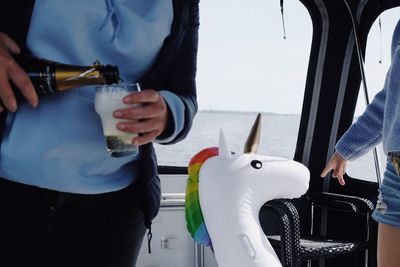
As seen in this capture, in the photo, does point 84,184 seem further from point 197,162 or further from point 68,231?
point 197,162

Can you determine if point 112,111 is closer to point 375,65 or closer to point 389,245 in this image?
point 389,245

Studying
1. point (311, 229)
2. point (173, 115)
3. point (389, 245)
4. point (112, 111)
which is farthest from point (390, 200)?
point (311, 229)

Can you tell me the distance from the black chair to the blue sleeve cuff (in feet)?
5.21

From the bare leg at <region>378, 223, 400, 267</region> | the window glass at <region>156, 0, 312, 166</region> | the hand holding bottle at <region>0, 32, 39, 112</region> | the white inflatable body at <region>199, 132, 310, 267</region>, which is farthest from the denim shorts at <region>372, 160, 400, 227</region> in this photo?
the window glass at <region>156, 0, 312, 166</region>

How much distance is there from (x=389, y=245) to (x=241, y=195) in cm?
49

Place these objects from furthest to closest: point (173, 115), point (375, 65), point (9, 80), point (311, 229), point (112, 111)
→ point (311, 229)
point (375, 65)
point (173, 115)
point (112, 111)
point (9, 80)

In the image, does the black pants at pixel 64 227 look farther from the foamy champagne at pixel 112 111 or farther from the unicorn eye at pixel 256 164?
the unicorn eye at pixel 256 164

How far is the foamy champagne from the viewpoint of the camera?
0.89 metres

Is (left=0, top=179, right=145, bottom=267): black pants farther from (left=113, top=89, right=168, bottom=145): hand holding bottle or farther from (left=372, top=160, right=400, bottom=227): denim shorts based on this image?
(left=372, top=160, right=400, bottom=227): denim shorts

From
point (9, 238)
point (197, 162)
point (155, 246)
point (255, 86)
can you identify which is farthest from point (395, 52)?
point (255, 86)

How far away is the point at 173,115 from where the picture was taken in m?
1.00

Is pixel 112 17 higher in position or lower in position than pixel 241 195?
higher

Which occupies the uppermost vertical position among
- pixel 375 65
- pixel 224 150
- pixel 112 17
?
pixel 112 17

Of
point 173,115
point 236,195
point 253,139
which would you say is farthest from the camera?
point 253,139
